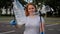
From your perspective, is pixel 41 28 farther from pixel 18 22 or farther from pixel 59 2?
pixel 59 2

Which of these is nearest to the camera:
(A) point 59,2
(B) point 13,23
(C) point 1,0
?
(B) point 13,23

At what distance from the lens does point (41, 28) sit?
4172mm

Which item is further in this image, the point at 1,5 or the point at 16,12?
the point at 1,5

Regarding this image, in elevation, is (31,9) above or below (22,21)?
above

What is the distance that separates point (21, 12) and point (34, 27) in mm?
363

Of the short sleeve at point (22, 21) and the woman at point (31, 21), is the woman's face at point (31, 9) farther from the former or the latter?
the short sleeve at point (22, 21)

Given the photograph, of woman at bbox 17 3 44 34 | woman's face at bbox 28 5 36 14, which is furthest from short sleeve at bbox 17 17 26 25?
woman's face at bbox 28 5 36 14

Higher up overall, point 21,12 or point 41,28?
point 21,12

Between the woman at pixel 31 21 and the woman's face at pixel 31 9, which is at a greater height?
the woman's face at pixel 31 9

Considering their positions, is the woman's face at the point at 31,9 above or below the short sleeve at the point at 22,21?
above

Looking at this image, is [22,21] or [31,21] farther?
[22,21]

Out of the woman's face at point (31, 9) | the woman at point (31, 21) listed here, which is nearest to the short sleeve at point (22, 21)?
the woman at point (31, 21)

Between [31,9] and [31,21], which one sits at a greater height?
[31,9]

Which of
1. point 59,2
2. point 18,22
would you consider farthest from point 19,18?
point 59,2
